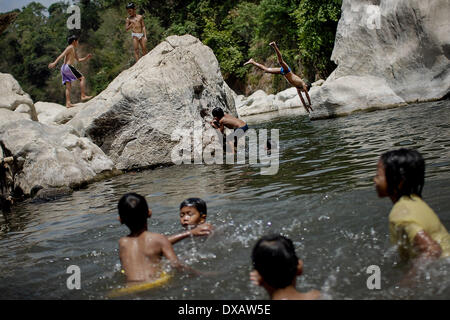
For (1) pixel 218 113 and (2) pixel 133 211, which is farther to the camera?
(1) pixel 218 113

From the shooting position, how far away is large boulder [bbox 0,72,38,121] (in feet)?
36.8

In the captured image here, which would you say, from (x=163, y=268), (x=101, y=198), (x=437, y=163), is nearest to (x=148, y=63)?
(x=101, y=198)

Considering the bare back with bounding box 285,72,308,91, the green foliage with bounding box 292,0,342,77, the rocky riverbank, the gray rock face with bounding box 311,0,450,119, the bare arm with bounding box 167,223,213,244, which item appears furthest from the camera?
the green foliage with bounding box 292,0,342,77

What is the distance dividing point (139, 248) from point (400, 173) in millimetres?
1913

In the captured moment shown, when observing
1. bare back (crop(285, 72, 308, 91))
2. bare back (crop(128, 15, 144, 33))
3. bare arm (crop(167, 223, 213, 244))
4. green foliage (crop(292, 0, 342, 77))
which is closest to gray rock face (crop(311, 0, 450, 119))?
bare back (crop(285, 72, 308, 91))

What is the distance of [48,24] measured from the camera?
7462 centimetres

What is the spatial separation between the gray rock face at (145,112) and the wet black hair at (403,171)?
7140mm

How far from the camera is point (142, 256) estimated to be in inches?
130

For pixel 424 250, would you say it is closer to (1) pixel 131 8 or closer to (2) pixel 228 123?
(2) pixel 228 123

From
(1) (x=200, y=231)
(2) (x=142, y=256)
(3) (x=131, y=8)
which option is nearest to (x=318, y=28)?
(3) (x=131, y=8)

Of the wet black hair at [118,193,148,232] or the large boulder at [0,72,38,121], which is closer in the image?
the wet black hair at [118,193,148,232]

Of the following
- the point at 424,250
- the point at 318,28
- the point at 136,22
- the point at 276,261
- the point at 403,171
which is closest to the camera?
the point at 276,261

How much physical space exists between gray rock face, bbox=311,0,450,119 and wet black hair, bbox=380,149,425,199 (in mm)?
→ 9877

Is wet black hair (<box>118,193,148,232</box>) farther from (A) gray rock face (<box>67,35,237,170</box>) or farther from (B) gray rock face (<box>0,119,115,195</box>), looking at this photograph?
(A) gray rock face (<box>67,35,237,170</box>)
